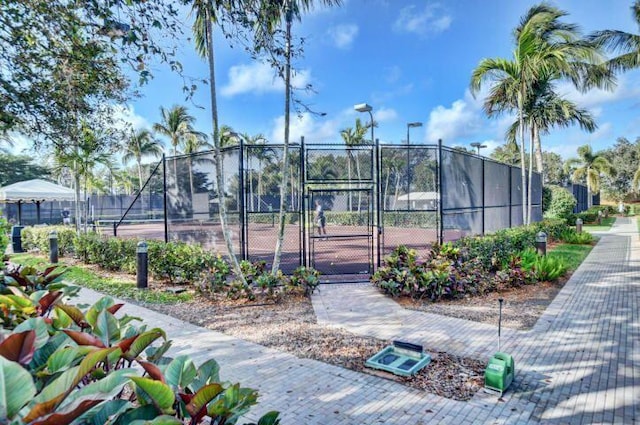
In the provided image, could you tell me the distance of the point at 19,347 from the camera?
1.41 metres

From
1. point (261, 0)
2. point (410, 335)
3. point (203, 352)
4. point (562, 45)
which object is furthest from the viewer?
point (562, 45)

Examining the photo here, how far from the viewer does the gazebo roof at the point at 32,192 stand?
1362 cm

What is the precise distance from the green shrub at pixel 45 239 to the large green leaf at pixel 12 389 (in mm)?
11833

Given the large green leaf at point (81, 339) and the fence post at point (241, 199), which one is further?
the fence post at point (241, 199)

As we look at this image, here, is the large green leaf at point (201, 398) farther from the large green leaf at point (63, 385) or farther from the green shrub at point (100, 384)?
the large green leaf at point (63, 385)

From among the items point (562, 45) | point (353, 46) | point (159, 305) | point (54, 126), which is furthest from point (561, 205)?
point (54, 126)

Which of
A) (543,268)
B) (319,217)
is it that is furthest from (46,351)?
(543,268)

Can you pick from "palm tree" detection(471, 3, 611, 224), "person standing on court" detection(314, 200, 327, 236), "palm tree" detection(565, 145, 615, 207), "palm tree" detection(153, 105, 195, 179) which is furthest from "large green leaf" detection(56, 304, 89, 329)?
"palm tree" detection(565, 145, 615, 207)

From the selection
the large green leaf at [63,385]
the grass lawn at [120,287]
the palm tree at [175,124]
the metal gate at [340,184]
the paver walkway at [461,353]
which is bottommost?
the paver walkway at [461,353]

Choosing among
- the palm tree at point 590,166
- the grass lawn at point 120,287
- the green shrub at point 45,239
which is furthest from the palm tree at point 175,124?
the palm tree at point 590,166

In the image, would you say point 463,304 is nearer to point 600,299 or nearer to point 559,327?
point 559,327

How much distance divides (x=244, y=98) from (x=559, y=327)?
10517mm

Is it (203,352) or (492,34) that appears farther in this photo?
(492,34)

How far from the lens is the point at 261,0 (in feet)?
17.9
